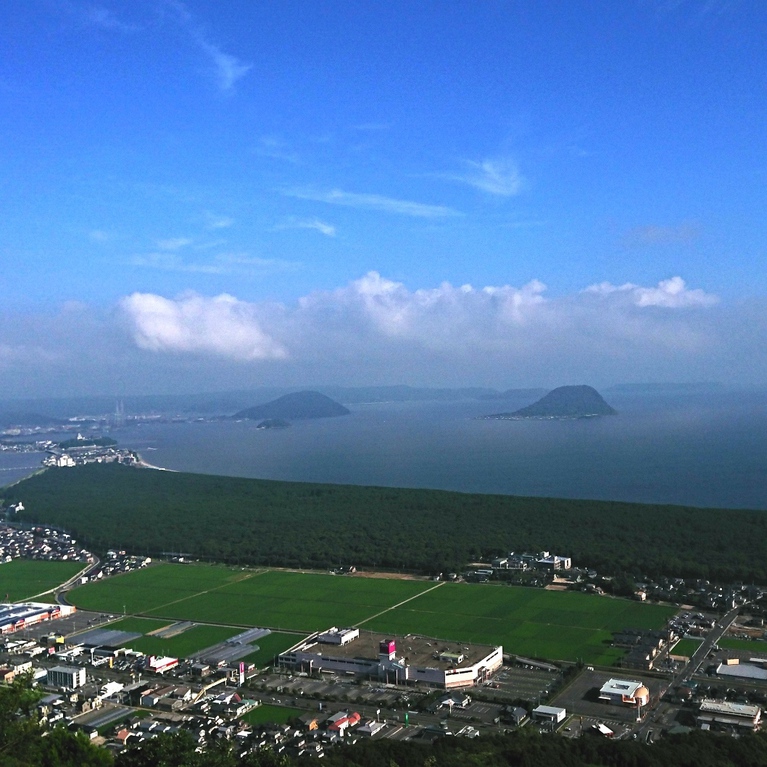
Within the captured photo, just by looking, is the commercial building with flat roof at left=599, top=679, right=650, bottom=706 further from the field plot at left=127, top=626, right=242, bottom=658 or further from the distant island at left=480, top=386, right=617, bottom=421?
the distant island at left=480, top=386, right=617, bottom=421

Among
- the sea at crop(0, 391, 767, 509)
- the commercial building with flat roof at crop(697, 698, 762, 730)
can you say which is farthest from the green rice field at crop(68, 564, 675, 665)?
the sea at crop(0, 391, 767, 509)

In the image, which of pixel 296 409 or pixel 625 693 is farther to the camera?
pixel 296 409

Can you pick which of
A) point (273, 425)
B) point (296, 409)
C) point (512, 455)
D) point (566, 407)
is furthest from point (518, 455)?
point (296, 409)

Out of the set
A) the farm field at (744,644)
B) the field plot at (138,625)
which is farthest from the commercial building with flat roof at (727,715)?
the field plot at (138,625)

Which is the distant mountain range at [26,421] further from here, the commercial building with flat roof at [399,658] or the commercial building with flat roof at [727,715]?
the commercial building with flat roof at [727,715]

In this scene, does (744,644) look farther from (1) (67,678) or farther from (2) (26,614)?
(2) (26,614)

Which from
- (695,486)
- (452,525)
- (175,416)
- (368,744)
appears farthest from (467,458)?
(175,416)
